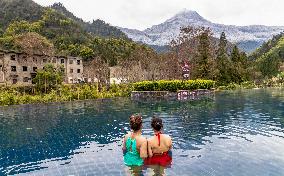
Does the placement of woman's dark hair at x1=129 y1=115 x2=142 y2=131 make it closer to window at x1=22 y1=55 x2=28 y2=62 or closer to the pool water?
the pool water

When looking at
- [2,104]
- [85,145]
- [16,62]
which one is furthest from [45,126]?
[16,62]

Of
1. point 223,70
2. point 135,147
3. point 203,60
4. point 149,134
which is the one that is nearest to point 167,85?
point 149,134

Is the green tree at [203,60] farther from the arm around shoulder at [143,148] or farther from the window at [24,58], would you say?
the arm around shoulder at [143,148]

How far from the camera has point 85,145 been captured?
17391mm

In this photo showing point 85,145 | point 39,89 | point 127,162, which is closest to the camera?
point 127,162

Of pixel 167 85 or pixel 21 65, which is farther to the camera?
A: pixel 21 65

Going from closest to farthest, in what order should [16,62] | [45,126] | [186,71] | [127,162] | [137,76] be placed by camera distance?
[127,162] < [45,126] < [186,71] < [16,62] < [137,76]

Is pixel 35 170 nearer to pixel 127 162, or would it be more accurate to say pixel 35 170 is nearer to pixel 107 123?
pixel 127 162

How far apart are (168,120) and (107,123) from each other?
454 cm

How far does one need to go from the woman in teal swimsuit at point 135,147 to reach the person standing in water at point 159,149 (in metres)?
0.21

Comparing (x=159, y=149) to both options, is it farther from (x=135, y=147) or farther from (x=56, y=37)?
(x=56, y=37)

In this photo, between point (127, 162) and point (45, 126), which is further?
point (45, 126)

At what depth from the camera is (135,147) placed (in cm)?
959

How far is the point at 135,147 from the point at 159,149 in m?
0.75
